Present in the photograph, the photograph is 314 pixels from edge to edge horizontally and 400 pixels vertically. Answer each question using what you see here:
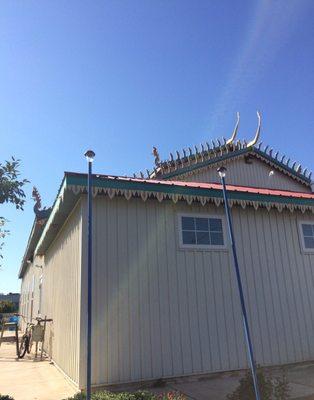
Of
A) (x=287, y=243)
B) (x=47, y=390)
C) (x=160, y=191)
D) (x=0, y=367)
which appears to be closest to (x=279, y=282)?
(x=287, y=243)

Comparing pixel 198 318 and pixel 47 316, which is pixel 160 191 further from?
pixel 47 316

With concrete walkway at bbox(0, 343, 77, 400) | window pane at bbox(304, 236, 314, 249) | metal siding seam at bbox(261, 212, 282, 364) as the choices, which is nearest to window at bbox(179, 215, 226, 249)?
metal siding seam at bbox(261, 212, 282, 364)

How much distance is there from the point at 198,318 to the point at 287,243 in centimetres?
274

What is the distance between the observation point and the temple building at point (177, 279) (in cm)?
679

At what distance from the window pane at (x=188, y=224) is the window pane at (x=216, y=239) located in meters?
0.44

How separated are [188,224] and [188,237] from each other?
0.86ft

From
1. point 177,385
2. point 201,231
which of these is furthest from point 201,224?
point 177,385

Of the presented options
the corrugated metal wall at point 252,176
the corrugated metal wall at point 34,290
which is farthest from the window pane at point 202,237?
the corrugated metal wall at point 34,290

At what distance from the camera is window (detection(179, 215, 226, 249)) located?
7.82m

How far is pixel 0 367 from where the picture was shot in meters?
9.52

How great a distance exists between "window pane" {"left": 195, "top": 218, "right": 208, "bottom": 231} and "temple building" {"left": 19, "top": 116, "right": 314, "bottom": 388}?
0.07ft

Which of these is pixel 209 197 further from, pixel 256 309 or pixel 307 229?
pixel 307 229

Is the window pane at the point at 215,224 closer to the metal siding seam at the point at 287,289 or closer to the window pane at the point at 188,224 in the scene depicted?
the window pane at the point at 188,224

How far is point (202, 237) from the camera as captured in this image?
7.96m
